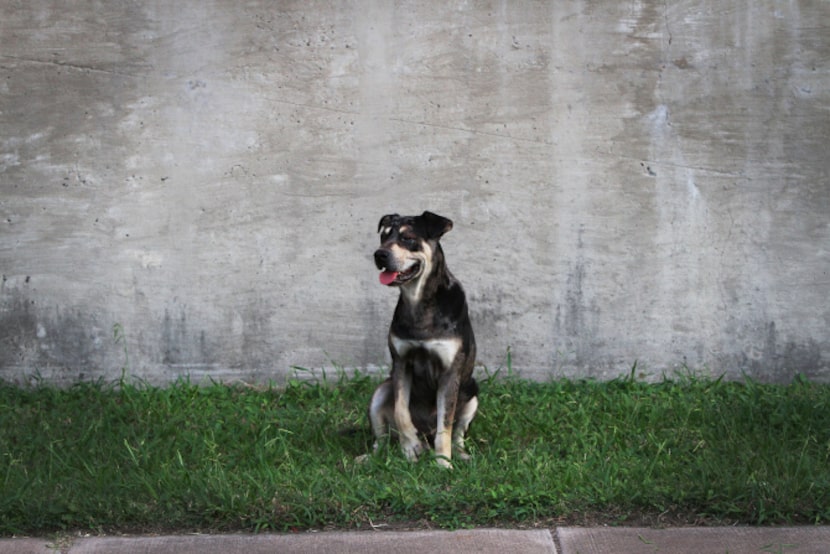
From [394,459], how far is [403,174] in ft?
6.28

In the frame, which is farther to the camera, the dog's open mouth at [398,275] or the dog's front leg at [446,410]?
the dog's front leg at [446,410]

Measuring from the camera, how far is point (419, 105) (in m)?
6.15

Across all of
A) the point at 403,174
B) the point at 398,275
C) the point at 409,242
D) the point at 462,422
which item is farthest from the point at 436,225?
the point at 403,174

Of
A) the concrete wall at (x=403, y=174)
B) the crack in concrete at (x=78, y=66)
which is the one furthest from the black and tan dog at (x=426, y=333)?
the crack in concrete at (x=78, y=66)

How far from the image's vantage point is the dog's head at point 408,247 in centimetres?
477

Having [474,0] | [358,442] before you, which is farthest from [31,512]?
[474,0]

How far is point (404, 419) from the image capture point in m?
4.97

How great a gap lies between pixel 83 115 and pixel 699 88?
3.54 metres

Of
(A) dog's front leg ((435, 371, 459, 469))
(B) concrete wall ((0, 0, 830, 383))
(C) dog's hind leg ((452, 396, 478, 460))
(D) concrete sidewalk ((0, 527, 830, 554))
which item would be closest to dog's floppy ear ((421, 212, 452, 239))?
(A) dog's front leg ((435, 371, 459, 469))

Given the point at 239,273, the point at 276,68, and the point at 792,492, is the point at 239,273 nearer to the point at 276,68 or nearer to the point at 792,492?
the point at 276,68

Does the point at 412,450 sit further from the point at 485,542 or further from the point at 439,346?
the point at 485,542

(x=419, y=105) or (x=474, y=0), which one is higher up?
(x=474, y=0)

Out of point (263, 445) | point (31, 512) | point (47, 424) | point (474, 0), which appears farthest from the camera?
point (474, 0)

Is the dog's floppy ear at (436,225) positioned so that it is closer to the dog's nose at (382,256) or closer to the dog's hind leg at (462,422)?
the dog's nose at (382,256)
